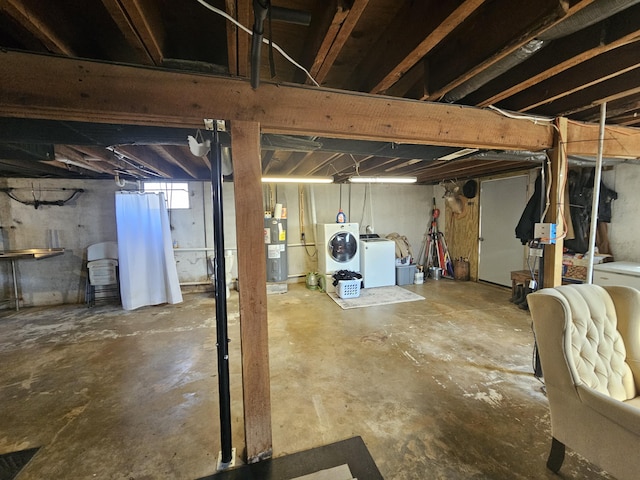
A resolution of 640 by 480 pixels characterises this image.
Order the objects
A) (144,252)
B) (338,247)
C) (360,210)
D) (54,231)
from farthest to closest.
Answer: (360,210)
(338,247)
(54,231)
(144,252)

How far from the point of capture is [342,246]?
17.5 feet

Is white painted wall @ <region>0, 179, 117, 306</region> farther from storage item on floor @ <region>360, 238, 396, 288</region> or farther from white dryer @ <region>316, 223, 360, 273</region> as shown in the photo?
storage item on floor @ <region>360, 238, 396, 288</region>

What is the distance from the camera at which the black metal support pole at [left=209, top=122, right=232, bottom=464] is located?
1604mm

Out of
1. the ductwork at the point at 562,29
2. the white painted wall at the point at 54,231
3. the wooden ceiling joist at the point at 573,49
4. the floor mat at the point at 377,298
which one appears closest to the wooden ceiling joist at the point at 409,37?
the ductwork at the point at 562,29

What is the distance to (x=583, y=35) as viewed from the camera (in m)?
1.33

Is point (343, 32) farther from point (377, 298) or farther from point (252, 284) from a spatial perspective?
point (377, 298)

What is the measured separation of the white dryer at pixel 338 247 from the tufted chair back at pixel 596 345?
12.5 feet

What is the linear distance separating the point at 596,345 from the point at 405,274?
4196 millimetres

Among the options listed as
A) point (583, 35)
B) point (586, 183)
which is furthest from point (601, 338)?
point (586, 183)

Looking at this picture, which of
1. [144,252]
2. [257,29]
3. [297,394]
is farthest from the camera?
[144,252]

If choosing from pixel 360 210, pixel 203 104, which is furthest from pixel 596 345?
pixel 360 210

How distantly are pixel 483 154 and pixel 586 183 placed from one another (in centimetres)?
246

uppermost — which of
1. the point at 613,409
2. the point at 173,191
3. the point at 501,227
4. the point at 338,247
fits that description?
the point at 173,191

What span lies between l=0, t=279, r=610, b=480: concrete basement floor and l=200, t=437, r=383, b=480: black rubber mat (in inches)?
2.6
